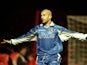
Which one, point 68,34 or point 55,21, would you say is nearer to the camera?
point 68,34

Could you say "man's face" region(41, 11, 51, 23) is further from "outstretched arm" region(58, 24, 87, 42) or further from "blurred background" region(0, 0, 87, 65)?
"blurred background" region(0, 0, 87, 65)

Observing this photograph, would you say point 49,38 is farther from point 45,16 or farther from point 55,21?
point 55,21

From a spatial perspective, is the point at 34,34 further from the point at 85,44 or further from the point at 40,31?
the point at 85,44

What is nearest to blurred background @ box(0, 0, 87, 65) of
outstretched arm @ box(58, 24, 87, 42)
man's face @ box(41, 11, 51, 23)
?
outstretched arm @ box(58, 24, 87, 42)

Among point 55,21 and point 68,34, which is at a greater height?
point 55,21

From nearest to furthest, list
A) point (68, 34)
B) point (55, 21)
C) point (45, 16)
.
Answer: point (45, 16) → point (68, 34) → point (55, 21)

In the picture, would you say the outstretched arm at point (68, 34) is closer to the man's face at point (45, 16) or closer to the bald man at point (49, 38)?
→ the bald man at point (49, 38)

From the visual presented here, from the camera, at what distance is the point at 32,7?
8617 millimetres

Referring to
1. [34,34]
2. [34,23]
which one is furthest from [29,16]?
[34,34]

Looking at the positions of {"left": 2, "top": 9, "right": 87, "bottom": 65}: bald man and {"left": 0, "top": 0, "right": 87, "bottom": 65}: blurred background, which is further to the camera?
{"left": 0, "top": 0, "right": 87, "bottom": 65}: blurred background

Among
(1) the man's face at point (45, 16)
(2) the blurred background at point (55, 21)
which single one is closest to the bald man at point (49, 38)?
(1) the man's face at point (45, 16)

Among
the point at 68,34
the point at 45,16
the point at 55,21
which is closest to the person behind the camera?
the point at 45,16

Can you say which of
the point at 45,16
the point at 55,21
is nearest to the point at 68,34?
the point at 45,16

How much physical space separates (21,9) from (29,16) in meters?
0.23
